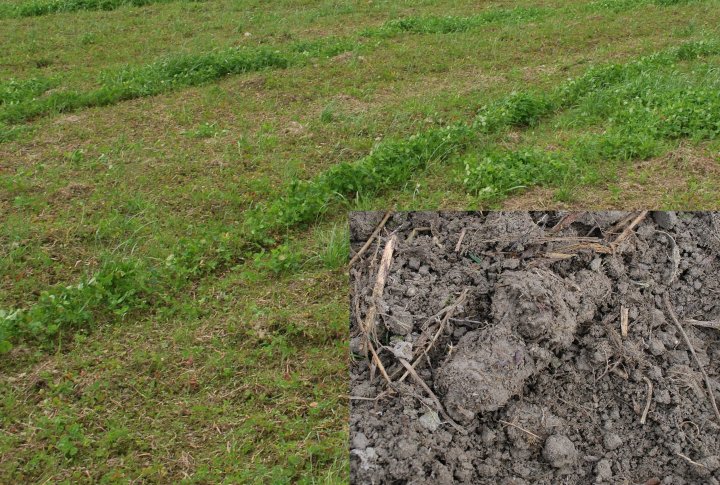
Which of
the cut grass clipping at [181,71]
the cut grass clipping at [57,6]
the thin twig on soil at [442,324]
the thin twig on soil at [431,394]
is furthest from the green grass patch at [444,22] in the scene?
the thin twig on soil at [431,394]

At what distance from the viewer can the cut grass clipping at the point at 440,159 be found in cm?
476

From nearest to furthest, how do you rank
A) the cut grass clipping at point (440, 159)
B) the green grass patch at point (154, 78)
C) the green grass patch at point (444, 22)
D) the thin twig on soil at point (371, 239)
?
1. the thin twig on soil at point (371, 239)
2. the cut grass clipping at point (440, 159)
3. the green grass patch at point (154, 78)
4. the green grass patch at point (444, 22)

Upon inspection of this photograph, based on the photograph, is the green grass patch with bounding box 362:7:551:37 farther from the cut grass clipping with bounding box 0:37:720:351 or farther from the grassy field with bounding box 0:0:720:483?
the cut grass clipping with bounding box 0:37:720:351

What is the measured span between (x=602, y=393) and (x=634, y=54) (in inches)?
327

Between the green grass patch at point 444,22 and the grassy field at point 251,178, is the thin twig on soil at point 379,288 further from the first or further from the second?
the green grass patch at point 444,22

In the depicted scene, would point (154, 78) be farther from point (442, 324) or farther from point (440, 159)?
point (442, 324)

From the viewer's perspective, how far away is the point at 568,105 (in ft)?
26.3

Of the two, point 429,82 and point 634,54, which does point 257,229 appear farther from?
point 634,54

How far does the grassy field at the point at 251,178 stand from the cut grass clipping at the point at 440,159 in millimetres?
23

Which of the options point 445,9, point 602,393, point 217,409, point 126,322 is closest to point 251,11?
point 445,9

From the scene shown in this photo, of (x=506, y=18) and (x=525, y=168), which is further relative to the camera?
(x=506, y=18)

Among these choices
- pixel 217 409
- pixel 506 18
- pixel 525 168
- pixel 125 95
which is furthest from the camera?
pixel 506 18

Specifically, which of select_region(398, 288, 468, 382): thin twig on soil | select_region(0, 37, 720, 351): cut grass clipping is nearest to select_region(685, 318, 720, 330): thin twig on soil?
select_region(398, 288, 468, 382): thin twig on soil

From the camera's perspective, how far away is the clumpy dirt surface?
8.09 feet
